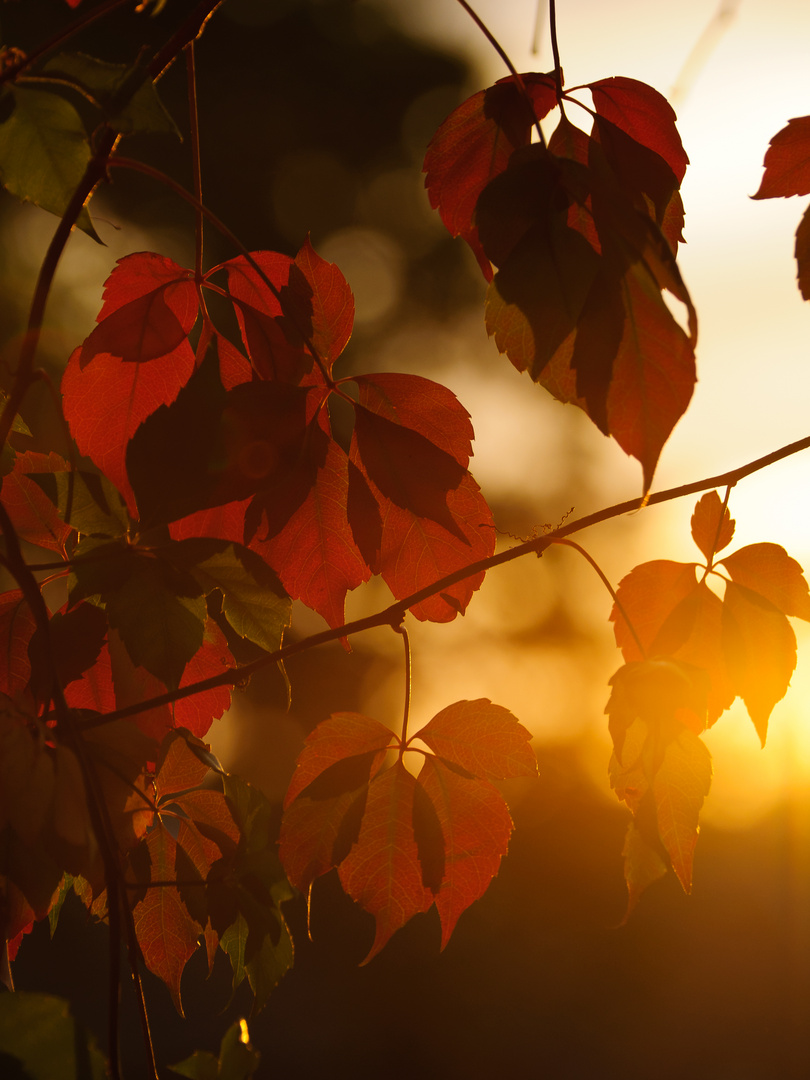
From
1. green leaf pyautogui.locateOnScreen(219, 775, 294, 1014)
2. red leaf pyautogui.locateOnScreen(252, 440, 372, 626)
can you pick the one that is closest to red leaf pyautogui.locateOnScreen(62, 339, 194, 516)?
red leaf pyautogui.locateOnScreen(252, 440, 372, 626)

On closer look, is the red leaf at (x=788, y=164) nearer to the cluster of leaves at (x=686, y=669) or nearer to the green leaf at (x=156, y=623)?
the cluster of leaves at (x=686, y=669)

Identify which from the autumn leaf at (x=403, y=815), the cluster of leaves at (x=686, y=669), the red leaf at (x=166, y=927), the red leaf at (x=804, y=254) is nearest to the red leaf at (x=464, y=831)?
the autumn leaf at (x=403, y=815)

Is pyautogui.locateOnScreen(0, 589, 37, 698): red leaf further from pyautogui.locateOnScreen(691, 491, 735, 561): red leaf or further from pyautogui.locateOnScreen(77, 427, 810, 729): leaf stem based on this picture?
pyautogui.locateOnScreen(691, 491, 735, 561): red leaf

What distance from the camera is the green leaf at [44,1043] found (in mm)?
414

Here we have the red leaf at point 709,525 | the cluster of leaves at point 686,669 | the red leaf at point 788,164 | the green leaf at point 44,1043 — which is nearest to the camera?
the green leaf at point 44,1043

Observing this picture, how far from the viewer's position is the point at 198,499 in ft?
1.75

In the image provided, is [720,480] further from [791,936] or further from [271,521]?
[791,936]

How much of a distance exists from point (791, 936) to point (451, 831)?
25.3 ft

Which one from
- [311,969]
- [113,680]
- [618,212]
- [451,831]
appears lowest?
[311,969]

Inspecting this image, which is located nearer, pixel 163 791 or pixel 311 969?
pixel 163 791

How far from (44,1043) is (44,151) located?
0.49 metres

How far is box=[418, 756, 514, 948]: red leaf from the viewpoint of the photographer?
0.69 metres

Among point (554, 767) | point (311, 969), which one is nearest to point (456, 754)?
point (554, 767)

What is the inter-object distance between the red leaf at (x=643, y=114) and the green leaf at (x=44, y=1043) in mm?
695
